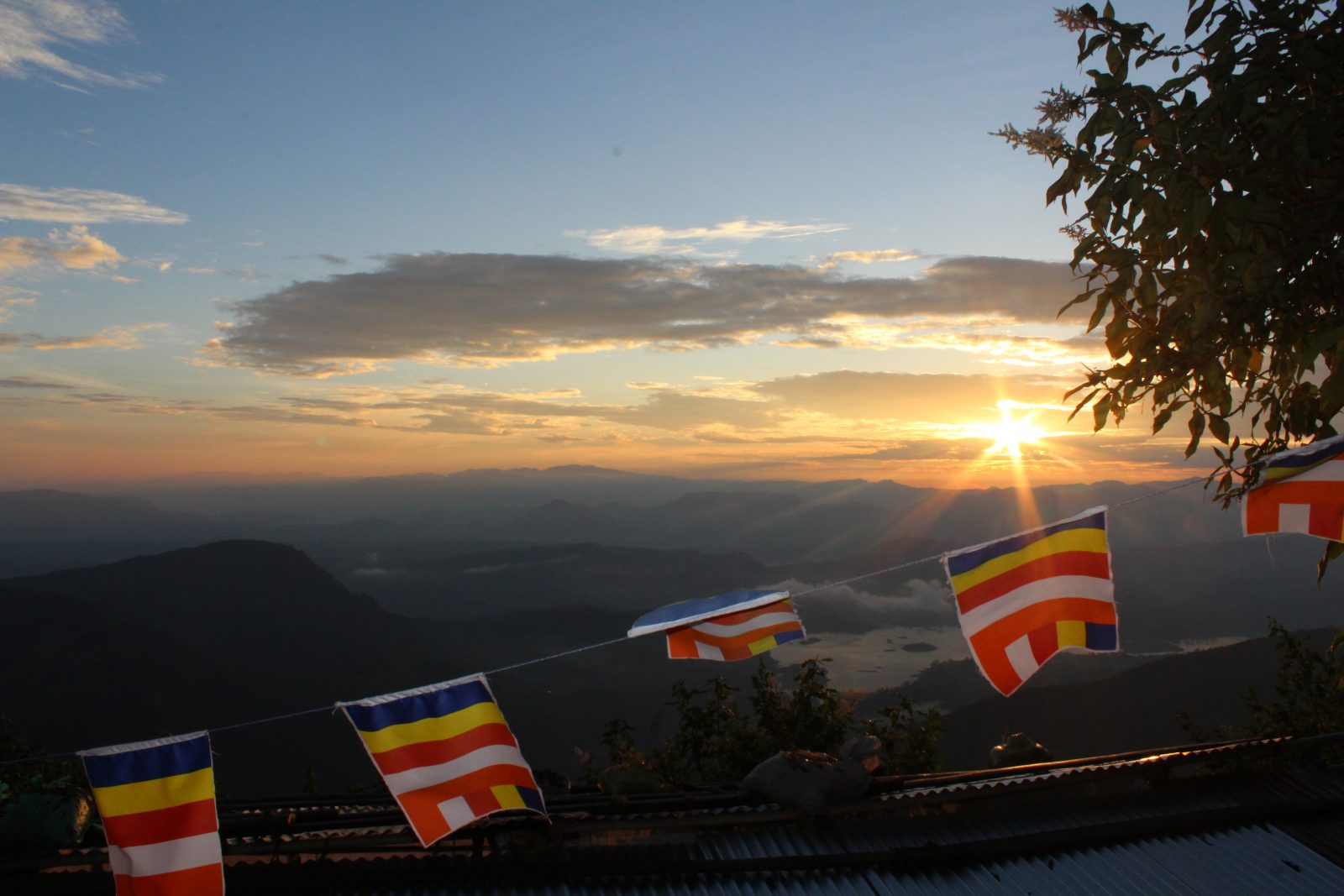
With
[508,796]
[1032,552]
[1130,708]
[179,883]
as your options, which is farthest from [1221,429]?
[1130,708]

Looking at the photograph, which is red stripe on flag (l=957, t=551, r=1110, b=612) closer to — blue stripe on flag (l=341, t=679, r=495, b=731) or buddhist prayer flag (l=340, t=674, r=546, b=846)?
buddhist prayer flag (l=340, t=674, r=546, b=846)

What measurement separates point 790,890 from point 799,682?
436 inches

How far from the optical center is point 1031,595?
7961 millimetres

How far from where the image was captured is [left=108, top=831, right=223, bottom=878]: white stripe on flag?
6.48m

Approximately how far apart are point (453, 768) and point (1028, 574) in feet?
18.2

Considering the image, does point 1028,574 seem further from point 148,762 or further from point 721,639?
point 148,762

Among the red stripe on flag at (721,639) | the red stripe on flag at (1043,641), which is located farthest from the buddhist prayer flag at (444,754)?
the red stripe on flag at (1043,641)

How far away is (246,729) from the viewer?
447 feet

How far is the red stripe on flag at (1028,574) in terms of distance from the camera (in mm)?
7910

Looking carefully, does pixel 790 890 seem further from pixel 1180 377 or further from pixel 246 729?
pixel 246 729

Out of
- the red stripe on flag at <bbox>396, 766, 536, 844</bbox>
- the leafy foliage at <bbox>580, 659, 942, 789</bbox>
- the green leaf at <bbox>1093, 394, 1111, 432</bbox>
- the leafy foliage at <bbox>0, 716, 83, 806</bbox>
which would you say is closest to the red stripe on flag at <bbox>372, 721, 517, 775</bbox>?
the red stripe on flag at <bbox>396, 766, 536, 844</bbox>

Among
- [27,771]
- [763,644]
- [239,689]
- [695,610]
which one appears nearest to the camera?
[763,644]

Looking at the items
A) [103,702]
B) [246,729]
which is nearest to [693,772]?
[246,729]

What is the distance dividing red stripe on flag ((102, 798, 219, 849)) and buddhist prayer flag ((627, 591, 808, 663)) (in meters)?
4.21
